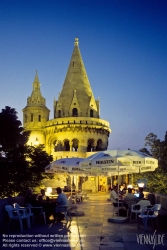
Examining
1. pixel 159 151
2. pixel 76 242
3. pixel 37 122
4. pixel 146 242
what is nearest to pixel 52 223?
pixel 76 242

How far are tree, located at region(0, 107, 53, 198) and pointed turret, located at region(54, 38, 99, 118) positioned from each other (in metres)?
20.3

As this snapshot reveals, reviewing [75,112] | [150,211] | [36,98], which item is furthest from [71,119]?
[150,211]

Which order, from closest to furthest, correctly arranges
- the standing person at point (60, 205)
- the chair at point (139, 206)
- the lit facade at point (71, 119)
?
the chair at point (139, 206) → the standing person at point (60, 205) → the lit facade at point (71, 119)

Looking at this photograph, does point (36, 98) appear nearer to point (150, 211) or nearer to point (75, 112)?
point (75, 112)

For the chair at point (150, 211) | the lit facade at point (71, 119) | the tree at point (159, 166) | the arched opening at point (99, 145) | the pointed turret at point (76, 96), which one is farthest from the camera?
the pointed turret at point (76, 96)

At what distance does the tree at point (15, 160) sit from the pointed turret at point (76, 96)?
66.6ft

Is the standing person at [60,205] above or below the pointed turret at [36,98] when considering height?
below

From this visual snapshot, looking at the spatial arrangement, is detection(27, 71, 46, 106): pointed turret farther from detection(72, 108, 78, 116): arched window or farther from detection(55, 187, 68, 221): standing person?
detection(55, 187, 68, 221): standing person

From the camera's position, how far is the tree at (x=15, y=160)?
91.2 ft

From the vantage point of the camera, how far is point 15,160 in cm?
2864

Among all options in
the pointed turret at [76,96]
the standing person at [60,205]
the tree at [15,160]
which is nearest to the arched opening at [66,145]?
the pointed turret at [76,96]

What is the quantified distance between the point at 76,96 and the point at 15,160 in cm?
2655

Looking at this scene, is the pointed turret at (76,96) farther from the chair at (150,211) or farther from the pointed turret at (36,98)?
the chair at (150,211)

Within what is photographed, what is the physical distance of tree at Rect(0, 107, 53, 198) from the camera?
27797 mm
